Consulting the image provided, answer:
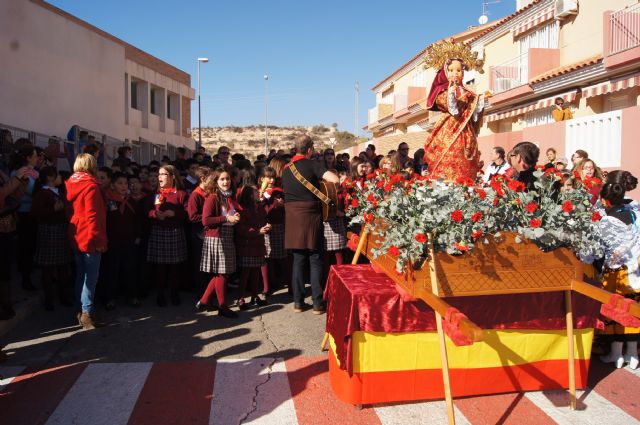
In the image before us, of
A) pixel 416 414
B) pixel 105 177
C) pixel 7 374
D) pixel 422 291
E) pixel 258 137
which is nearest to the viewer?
pixel 422 291

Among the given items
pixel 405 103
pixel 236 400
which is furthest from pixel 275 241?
pixel 405 103

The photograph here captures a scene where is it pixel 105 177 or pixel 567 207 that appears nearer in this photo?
pixel 567 207

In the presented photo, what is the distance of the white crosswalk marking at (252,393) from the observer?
12.5ft

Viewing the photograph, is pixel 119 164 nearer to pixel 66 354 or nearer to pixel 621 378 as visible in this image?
pixel 66 354

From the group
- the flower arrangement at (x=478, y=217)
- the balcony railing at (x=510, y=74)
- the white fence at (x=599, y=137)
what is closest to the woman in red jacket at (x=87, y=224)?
the flower arrangement at (x=478, y=217)

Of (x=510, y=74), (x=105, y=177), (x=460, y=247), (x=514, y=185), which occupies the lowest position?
(x=460, y=247)

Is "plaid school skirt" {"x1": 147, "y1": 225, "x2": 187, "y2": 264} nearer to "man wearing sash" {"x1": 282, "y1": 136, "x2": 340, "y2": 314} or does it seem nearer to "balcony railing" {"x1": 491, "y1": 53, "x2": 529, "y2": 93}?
"man wearing sash" {"x1": 282, "y1": 136, "x2": 340, "y2": 314}

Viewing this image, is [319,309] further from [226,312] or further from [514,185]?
[514,185]

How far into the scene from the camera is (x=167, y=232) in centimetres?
669

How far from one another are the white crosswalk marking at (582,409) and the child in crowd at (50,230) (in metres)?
5.21

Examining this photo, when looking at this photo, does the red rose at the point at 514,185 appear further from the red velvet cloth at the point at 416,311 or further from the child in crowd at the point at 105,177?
the child in crowd at the point at 105,177

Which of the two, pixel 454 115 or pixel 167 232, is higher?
pixel 454 115

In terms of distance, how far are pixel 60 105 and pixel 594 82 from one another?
51.9 feet

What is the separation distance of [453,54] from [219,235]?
10.6 ft
